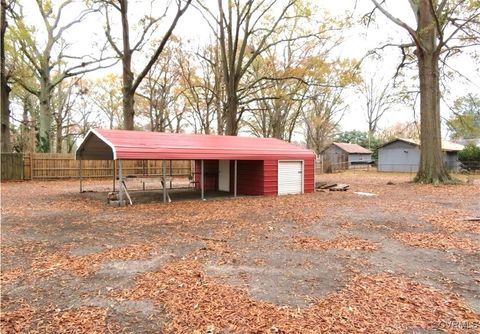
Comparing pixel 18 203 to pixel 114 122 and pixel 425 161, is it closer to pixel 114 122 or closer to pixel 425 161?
pixel 425 161

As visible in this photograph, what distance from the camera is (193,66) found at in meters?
28.7

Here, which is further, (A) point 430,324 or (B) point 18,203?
(B) point 18,203

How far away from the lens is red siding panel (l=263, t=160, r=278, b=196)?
13.5 m

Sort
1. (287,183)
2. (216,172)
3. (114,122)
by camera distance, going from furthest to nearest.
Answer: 1. (114,122)
2. (216,172)
3. (287,183)

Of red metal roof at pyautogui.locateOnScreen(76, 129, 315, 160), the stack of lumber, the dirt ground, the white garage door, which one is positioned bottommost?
the dirt ground

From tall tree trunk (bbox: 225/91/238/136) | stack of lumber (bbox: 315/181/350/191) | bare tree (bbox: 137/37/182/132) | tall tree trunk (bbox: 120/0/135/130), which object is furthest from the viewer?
bare tree (bbox: 137/37/182/132)

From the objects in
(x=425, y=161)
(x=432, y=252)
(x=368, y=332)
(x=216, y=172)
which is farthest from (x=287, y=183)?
(x=368, y=332)

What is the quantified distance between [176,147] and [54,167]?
497 inches

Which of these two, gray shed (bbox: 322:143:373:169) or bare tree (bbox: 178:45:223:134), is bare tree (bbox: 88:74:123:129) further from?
gray shed (bbox: 322:143:373:169)

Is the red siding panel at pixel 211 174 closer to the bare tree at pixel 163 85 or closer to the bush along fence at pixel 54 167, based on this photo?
the bush along fence at pixel 54 167

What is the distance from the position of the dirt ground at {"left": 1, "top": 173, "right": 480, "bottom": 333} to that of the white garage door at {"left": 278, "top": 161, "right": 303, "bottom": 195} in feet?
18.1

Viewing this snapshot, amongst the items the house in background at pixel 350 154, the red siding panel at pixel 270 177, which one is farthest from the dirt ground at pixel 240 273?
the house in background at pixel 350 154

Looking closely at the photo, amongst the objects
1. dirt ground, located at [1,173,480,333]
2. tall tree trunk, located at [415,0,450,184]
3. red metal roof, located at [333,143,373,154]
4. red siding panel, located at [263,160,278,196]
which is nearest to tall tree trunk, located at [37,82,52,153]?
dirt ground, located at [1,173,480,333]

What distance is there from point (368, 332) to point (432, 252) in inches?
124
